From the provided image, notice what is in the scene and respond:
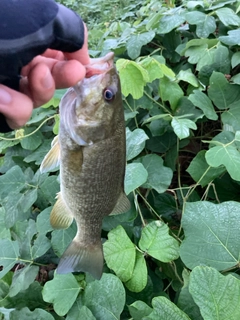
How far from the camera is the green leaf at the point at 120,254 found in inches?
60.7

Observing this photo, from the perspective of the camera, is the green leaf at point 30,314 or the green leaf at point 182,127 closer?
the green leaf at point 30,314

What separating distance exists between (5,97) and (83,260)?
741 mm

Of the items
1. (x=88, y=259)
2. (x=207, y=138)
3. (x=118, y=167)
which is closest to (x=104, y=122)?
(x=118, y=167)

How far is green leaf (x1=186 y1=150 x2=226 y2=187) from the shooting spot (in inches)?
68.8

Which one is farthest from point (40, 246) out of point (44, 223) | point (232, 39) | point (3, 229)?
point (232, 39)

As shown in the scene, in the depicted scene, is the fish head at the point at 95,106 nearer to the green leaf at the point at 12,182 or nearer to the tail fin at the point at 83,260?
the tail fin at the point at 83,260

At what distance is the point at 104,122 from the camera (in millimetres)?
1227

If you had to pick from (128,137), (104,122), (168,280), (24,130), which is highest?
(104,122)

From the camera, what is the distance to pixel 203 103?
1.93m

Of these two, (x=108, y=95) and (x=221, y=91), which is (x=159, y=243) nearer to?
(x=108, y=95)

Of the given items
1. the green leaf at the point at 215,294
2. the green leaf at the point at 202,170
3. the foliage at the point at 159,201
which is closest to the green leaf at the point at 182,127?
the foliage at the point at 159,201

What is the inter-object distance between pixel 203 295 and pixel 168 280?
0.59 m

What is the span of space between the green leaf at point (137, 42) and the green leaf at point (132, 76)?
1.75 ft

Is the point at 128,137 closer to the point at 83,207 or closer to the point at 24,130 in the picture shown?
the point at 83,207
